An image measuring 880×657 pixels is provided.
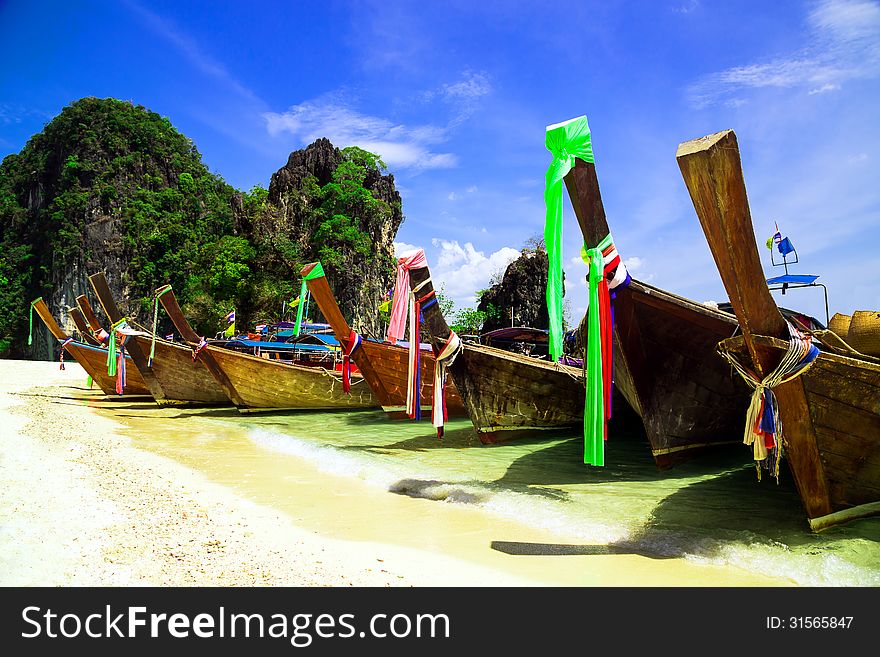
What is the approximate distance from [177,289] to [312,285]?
35705 millimetres

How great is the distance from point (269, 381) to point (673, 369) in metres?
9.69

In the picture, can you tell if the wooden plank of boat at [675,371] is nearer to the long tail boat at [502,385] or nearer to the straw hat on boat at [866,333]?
the straw hat on boat at [866,333]

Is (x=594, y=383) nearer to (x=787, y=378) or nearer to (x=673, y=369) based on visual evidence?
(x=787, y=378)

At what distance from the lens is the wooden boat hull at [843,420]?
389 cm

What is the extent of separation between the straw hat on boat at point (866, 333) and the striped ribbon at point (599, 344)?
188cm

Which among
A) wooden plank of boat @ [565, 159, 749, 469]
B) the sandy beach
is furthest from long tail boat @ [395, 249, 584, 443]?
the sandy beach

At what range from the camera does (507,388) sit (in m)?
8.38

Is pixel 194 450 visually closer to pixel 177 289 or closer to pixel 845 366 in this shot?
pixel 845 366

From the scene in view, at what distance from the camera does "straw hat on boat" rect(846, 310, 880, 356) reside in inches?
171

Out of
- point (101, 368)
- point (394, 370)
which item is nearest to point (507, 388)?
point (394, 370)

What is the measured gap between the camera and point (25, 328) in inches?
1617

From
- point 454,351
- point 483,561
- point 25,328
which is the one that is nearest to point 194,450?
point 454,351

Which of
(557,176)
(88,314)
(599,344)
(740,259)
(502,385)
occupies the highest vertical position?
(557,176)

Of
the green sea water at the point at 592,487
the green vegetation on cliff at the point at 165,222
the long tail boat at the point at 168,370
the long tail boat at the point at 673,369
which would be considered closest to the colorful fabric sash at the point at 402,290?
the green sea water at the point at 592,487
